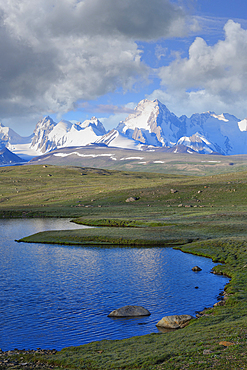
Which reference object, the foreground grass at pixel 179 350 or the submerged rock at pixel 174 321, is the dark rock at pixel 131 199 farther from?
the submerged rock at pixel 174 321

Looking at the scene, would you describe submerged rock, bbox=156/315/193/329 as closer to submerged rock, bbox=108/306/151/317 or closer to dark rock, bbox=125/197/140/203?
submerged rock, bbox=108/306/151/317

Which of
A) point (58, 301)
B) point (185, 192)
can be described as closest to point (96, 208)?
point (185, 192)

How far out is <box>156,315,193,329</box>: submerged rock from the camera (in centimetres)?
→ 2584

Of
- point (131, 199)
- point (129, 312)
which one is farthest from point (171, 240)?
point (131, 199)

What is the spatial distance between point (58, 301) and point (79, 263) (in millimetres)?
16690

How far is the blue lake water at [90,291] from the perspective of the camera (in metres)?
25.8

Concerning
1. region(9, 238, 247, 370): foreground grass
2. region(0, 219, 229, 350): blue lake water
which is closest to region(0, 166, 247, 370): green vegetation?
region(9, 238, 247, 370): foreground grass

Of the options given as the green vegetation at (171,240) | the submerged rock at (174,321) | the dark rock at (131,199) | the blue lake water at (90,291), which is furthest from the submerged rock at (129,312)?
the dark rock at (131,199)

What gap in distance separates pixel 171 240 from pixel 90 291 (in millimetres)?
31891

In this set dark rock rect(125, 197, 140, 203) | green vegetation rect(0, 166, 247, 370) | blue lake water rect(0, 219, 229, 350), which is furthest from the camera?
dark rock rect(125, 197, 140, 203)

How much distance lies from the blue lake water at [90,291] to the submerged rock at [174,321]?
81 centimetres

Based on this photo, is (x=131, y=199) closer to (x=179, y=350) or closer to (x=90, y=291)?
(x=90, y=291)

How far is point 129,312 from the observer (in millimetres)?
28375

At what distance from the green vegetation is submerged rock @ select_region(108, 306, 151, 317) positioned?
461cm
